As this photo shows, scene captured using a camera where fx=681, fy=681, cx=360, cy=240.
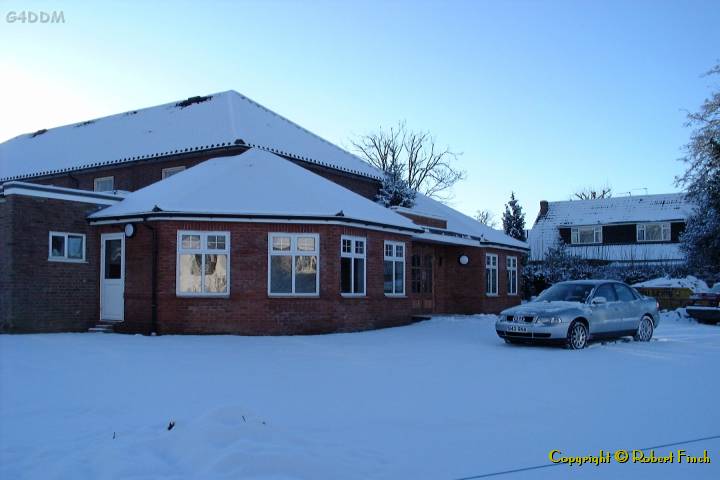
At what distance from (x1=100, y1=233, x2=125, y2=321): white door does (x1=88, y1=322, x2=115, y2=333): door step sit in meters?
0.18

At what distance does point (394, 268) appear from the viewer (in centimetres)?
2023

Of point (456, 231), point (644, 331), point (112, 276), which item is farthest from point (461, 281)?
point (112, 276)

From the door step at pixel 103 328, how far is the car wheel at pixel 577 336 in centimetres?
1122

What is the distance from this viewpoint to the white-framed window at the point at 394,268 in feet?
65.3

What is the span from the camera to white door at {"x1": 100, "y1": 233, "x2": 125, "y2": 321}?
57.6ft

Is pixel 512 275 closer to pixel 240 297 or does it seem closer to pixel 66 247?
pixel 240 297

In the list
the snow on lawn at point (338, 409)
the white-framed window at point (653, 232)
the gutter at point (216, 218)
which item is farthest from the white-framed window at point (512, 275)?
the white-framed window at point (653, 232)

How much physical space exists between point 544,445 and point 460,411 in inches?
63.0

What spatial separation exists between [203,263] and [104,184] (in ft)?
36.3

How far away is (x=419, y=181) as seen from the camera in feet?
190

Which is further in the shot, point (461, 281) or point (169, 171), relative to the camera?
point (461, 281)

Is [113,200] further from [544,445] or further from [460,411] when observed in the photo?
[544,445]

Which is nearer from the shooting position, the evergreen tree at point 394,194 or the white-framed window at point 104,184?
the white-framed window at point 104,184

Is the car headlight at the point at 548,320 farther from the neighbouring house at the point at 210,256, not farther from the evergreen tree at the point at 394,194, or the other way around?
the evergreen tree at the point at 394,194
